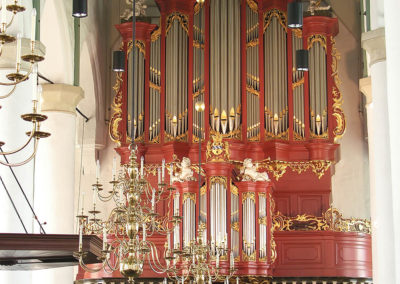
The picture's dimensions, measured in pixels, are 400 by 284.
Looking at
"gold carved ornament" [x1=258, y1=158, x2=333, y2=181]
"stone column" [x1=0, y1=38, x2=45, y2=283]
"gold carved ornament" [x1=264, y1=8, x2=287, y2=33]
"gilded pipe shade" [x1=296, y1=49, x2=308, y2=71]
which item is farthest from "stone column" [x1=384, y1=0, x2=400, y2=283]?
"gold carved ornament" [x1=264, y1=8, x2=287, y2=33]

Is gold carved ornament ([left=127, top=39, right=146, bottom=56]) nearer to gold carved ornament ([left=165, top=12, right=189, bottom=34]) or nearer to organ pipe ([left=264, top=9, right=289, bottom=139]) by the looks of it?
gold carved ornament ([left=165, top=12, right=189, bottom=34])

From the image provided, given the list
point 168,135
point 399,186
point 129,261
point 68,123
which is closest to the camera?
point 399,186

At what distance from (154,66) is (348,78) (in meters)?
4.32

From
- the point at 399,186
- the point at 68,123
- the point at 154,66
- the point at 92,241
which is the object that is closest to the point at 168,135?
the point at 154,66

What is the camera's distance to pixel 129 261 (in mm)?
9992

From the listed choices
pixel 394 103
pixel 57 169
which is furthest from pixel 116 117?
pixel 394 103

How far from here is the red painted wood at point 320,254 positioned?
736 inches

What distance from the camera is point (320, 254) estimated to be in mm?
18750

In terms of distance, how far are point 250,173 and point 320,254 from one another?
7.04 feet

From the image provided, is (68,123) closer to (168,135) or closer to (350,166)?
(168,135)

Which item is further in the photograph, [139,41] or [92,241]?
[139,41]

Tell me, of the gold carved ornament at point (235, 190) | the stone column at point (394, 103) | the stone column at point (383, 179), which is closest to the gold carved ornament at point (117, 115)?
the gold carved ornament at point (235, 190)

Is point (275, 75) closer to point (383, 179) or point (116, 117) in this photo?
point (116, 117)

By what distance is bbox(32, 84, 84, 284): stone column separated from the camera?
17.2 meters
